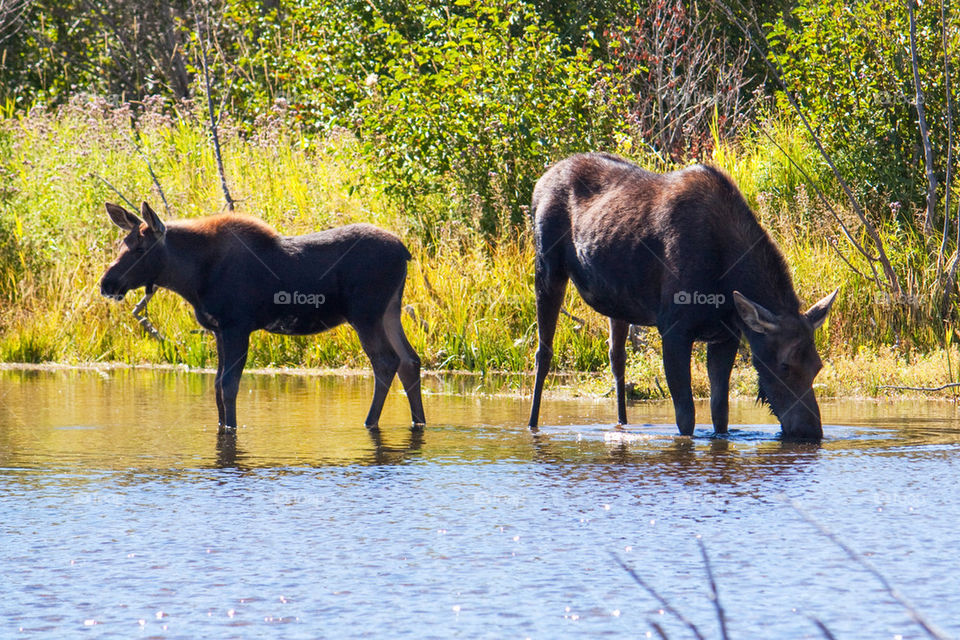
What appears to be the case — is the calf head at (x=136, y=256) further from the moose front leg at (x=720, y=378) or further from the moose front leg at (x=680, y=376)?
the moose front leg at (x=720, y=378)

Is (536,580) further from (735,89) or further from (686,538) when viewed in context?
(735,89)

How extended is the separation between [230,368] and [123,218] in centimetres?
127

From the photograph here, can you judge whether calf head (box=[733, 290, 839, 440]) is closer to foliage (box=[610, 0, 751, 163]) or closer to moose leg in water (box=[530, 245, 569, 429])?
moose leg in water (box=[530, 245, 569, 429])

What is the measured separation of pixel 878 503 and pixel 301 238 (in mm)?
4752

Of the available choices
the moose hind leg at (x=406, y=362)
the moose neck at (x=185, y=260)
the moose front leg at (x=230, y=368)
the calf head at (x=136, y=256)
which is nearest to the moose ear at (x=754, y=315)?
the moose hind leg at (x=406, y=362)

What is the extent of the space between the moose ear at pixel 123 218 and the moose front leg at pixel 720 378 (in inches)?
157

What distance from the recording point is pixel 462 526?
6.03 m

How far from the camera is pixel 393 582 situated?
198 inches

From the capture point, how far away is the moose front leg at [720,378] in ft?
29.9

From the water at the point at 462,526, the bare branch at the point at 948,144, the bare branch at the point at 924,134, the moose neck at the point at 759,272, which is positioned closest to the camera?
the water at the point at 462,526

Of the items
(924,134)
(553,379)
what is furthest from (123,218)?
(924,134)

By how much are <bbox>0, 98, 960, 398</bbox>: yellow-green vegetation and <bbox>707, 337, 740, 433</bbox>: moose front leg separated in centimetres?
242

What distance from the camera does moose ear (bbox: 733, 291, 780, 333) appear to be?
8.44 m

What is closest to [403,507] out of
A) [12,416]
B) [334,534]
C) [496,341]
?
[334,534]
